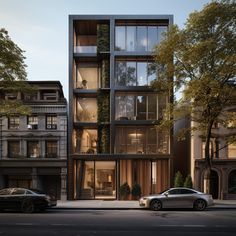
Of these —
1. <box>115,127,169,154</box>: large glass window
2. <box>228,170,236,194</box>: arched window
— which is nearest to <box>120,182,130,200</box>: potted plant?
<box>115,127,169,154</box>: large glass window

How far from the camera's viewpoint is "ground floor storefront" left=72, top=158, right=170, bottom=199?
102 ft

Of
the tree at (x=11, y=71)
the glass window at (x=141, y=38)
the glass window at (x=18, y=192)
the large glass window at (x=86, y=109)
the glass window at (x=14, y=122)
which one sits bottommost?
the glass window at (x=18, y=192)

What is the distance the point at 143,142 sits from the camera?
103ft

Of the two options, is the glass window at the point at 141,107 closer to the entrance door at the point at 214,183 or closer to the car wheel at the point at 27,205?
the entrance door at the point at 214,183

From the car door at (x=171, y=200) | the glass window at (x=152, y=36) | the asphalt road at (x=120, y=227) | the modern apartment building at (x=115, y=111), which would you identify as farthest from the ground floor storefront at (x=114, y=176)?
the asphalt road at (x=120, y=227)

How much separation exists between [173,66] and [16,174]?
16776 mm

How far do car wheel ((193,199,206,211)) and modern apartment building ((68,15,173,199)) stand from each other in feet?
30.0

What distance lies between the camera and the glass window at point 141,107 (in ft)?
104

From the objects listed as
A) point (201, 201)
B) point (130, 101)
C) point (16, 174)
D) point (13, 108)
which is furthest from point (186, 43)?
point (16, 174)

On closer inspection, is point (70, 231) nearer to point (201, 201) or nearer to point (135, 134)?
point (201, 201)

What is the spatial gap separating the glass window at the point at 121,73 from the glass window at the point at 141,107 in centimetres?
200

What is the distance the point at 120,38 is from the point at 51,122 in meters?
9.74

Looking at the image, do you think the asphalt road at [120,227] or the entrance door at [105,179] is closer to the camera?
the asphalt road at [120,227]

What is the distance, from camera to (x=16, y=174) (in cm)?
3212
